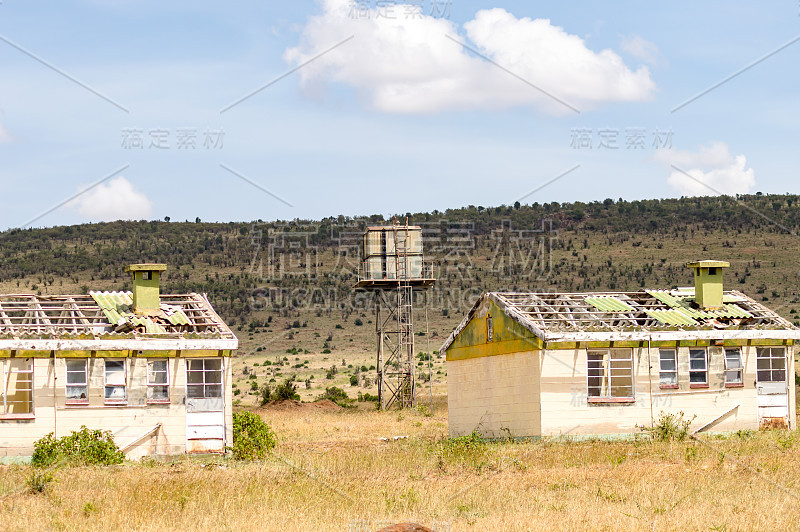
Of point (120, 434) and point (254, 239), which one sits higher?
point (254, 239)

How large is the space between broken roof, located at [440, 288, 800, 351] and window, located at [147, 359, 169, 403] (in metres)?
10.6

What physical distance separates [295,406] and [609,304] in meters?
19.5

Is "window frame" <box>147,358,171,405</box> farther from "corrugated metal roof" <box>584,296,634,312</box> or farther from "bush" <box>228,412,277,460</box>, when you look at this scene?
"corrugated metal roof" <box>584,296,634,312</box>

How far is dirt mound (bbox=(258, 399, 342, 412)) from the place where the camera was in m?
47.1

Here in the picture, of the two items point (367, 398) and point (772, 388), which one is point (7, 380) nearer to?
point (772, 388)

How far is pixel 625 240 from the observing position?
92.8 m

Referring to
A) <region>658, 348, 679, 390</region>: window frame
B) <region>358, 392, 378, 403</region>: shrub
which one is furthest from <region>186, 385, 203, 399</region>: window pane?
<region>358, 392, 378, 403</region>: shrub

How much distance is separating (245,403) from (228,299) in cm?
3136

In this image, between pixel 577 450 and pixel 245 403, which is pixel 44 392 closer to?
pixel 577 450

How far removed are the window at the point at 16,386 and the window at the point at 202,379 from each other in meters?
4.15

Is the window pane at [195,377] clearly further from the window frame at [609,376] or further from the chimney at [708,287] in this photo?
the chimney at [708,287]

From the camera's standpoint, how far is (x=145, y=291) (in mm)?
29266

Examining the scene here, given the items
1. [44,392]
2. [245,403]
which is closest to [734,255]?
[245,403]

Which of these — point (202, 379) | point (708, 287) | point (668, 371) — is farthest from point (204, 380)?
point (708, 287)
